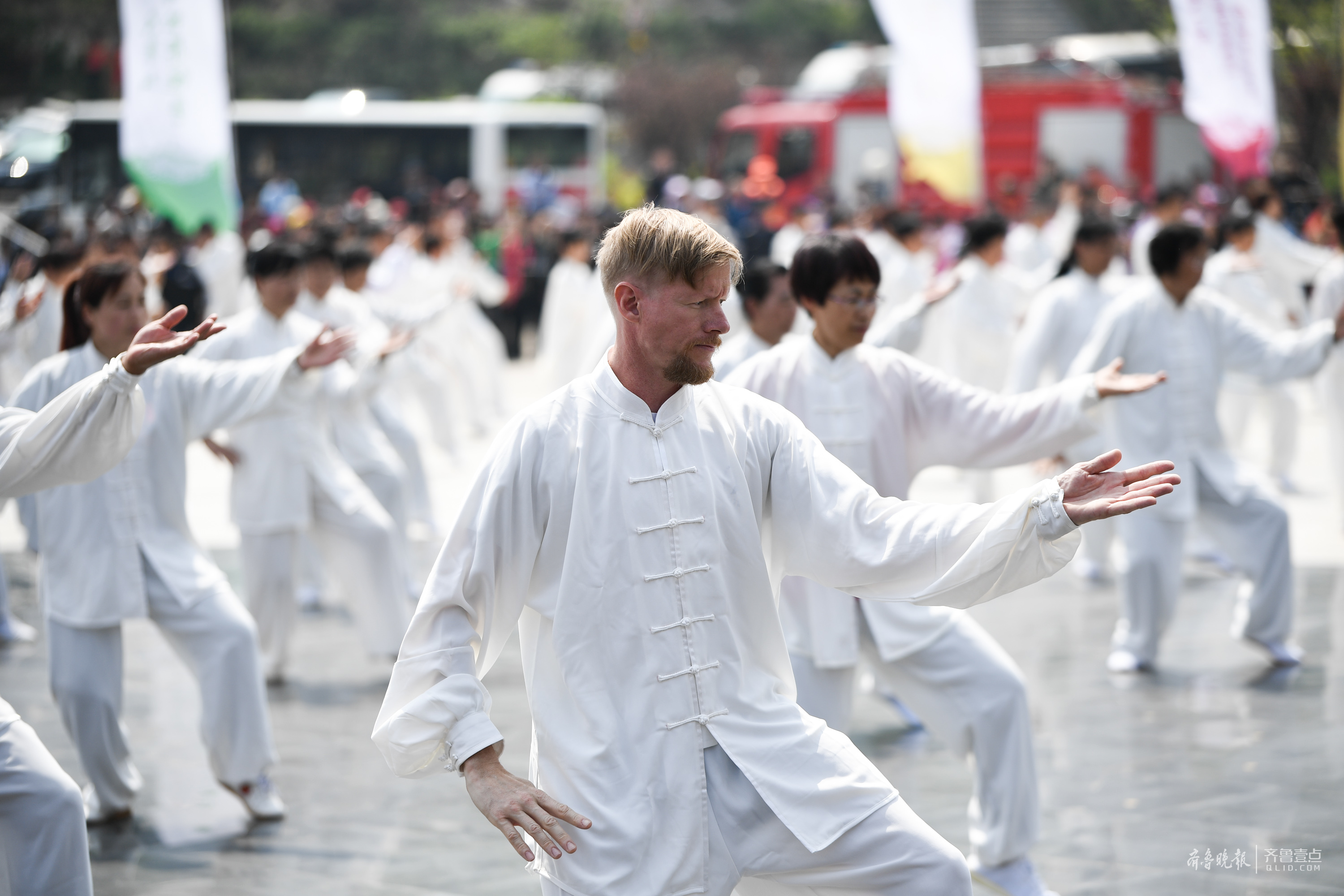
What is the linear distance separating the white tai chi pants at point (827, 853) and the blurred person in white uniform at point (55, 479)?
1201mm

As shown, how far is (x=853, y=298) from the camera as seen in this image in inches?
161

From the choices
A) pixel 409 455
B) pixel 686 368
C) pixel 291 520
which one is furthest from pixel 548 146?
pixel 686 368

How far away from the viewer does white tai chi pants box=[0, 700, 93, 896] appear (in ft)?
10.3

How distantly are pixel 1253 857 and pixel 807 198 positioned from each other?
18824mm

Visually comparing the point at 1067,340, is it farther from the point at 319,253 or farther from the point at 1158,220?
the point at 1158,220

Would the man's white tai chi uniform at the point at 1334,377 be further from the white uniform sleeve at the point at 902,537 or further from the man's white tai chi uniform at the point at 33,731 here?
Answer: the man's white tai chi uniform at the point at 33,731

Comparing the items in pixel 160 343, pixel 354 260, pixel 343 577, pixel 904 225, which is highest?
pixel 904 225

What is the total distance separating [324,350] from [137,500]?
2.33ft

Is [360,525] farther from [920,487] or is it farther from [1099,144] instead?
[1099,144]

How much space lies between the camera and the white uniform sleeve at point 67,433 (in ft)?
10.8

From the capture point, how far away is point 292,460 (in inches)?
243

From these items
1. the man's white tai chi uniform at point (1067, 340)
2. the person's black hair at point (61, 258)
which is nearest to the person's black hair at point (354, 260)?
the person's black hair at point (61, 258)

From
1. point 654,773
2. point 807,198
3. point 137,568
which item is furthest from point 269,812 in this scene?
point 807,198

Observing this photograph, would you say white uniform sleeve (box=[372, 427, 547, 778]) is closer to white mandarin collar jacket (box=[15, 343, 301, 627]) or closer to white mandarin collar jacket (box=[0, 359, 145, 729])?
white mandarin collar jacket (box=[0, 359, 145, 729])
